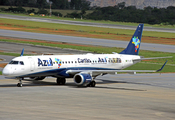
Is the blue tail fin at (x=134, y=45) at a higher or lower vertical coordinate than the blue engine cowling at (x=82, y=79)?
higher

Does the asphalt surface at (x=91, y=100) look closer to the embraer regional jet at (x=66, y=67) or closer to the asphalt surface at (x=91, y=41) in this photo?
the embraer regional jet at (x=66, y=67)

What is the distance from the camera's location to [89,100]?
3494cm

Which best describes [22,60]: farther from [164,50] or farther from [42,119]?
[164,50]

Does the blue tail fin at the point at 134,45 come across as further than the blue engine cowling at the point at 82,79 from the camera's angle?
Yes

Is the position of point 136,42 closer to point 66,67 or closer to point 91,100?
point 66,67

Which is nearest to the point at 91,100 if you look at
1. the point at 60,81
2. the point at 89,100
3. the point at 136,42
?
the point at 89,100

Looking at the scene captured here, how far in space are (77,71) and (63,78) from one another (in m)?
2.51

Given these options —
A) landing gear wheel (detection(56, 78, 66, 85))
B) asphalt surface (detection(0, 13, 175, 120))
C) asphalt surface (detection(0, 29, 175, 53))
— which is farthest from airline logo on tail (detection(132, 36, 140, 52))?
asphalt surface (detection(0, 29, 175, 53))

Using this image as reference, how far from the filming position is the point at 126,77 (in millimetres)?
56281

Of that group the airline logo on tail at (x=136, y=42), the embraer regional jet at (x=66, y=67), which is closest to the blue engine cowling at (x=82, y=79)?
the embraer regional jet at (x=66, y=67)

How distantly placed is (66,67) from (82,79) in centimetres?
312

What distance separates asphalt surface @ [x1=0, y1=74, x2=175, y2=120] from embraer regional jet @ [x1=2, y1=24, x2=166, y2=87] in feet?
4.51

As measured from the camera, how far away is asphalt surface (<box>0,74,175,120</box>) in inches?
1083

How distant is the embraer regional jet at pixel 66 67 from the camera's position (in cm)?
4197
